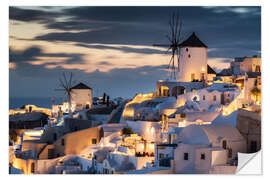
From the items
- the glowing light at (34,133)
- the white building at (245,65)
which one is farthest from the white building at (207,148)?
the white building at (245,65)

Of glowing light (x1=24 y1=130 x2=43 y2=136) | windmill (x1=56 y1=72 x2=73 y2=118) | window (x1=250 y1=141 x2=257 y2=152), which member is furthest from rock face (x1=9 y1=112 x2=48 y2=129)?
window (x1=250 y1=141 x2=257 y2=152)

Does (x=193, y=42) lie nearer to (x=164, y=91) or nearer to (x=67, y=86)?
(x=164, y=91)

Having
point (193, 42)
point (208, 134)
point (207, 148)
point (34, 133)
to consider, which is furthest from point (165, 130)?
point (34, 133)

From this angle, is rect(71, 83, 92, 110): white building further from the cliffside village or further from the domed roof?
the domed roof

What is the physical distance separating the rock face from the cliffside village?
11 cm

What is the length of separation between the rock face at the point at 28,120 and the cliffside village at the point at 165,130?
113 mm

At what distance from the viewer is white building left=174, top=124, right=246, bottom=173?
48.4ft

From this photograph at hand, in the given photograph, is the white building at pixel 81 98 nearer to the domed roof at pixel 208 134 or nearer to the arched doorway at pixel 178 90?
the arched doorway at pixel 178 90

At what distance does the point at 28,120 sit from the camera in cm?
2889

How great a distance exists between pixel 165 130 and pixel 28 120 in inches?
519
